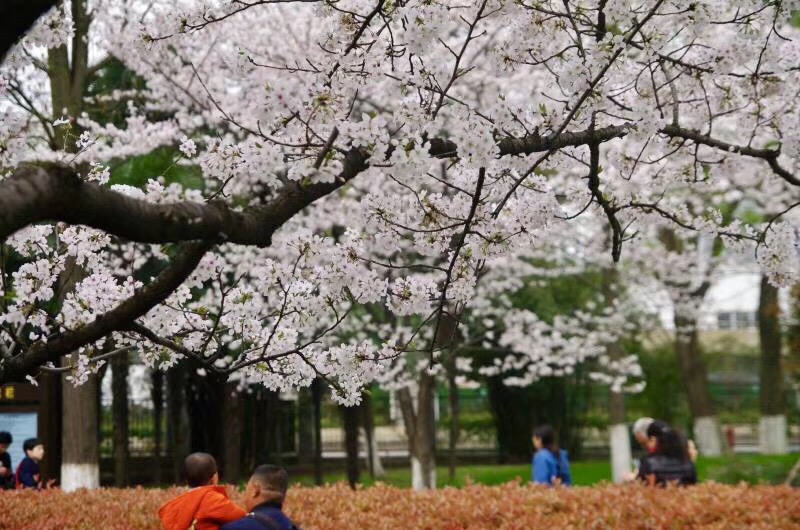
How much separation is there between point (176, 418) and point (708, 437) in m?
11.4

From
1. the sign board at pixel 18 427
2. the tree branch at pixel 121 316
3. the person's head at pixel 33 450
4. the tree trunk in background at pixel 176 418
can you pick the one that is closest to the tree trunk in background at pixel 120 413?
the tree trunk in background at pixel 176 418

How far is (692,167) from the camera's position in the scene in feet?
18.5

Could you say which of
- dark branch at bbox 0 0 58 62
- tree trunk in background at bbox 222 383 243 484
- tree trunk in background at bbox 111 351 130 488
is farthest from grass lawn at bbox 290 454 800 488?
dark branch at bbox 0 0 58 62

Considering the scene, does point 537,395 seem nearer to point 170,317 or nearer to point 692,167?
point 692,167

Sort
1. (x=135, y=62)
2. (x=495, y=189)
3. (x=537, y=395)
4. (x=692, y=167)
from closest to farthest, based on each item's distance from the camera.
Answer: (x=495, y=189) → (x=692, y=167) → (x=135, y=62) → (x=537, y=395)

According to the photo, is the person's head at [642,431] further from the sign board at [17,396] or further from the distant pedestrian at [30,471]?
the sign board at [17,396]

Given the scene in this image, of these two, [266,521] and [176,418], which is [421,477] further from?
[266,521]

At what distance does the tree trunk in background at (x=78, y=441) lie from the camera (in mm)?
10930

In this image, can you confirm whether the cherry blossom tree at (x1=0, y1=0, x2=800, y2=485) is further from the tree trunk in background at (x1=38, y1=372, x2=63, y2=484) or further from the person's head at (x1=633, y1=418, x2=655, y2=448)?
the tree trunk in background at (x1=38, y1=372, x2=63, y2=484)

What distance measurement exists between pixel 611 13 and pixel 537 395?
60.1 ft

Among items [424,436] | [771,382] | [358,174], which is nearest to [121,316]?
[358,174]

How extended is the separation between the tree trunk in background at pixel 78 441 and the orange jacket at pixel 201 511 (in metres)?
6.67

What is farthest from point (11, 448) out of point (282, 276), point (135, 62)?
point (282, 276)

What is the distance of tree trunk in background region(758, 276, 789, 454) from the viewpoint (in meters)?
19.3
